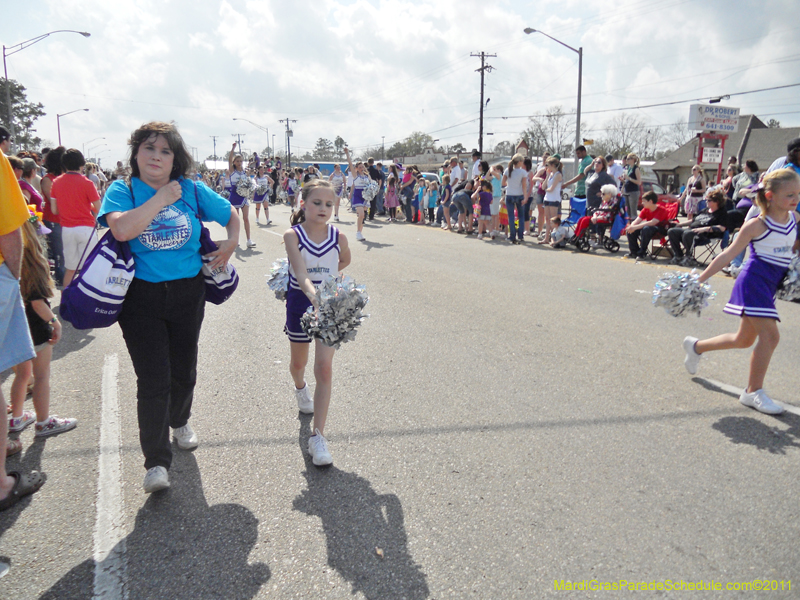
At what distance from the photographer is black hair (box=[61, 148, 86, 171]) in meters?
6.71

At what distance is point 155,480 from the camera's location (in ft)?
9.89

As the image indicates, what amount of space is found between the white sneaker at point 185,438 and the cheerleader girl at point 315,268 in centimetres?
76

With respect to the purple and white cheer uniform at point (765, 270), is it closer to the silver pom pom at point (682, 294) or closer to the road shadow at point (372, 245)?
the silver pom pom at point (682, 294)

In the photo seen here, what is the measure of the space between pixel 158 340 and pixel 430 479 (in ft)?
5.54

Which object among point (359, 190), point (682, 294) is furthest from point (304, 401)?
point (359, 190)

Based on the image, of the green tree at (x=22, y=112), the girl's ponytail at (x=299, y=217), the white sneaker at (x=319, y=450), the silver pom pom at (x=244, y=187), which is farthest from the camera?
the green tree at (x=22, y=112)

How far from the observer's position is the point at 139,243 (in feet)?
9.44

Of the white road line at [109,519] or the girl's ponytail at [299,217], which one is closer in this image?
the white road line at [109,519]

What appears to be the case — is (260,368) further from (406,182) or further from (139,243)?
(406,182)

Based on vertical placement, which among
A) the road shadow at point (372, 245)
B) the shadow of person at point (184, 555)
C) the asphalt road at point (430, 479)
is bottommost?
the shadow of person at point (184, 555)

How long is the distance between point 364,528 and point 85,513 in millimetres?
1463

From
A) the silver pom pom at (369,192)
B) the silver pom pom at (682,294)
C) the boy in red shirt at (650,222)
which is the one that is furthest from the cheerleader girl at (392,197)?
the silver pom pom at (682,294)

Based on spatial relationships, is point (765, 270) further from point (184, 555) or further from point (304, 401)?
point (184, 555)

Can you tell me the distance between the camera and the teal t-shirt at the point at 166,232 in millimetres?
2838
